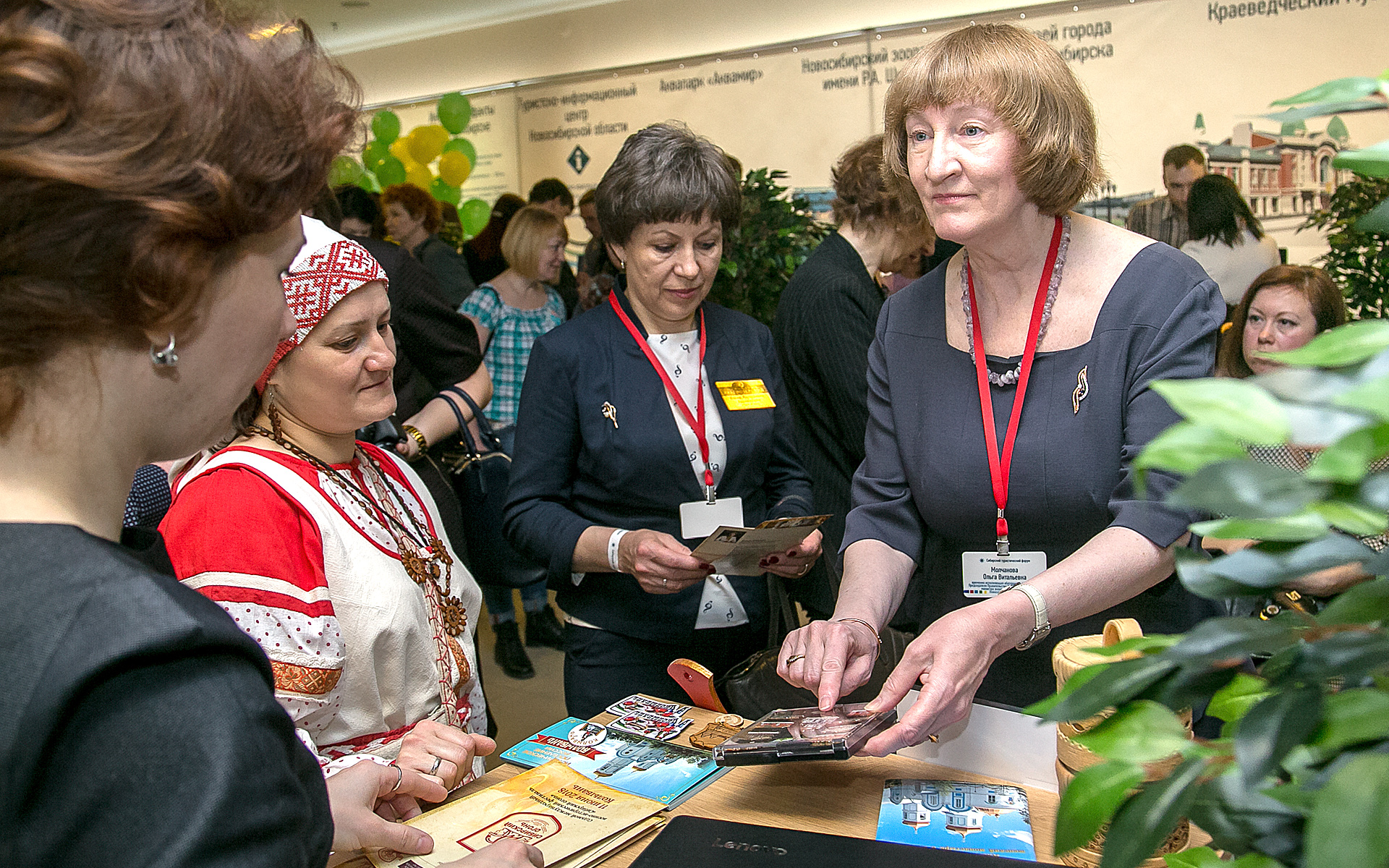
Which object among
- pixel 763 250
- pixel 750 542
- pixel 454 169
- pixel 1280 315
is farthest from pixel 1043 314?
pixel 454 169

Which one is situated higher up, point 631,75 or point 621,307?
point 631,75

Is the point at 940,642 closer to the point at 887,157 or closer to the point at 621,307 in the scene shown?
the point at 887,157

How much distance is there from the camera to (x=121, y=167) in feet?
2.25

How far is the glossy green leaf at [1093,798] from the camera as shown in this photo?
1.61 feet

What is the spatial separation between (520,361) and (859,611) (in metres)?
3.72

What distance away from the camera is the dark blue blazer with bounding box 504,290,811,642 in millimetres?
2209

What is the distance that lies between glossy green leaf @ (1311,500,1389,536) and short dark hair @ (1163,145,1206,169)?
5.30 m

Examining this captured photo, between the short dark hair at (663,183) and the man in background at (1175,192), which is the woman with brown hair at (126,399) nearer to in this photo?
the short dark hair at (663,183)

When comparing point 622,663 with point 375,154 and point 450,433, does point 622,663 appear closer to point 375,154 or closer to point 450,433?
point 450,433

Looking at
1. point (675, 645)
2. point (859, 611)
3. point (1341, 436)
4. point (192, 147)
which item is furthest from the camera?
point (675, 645)

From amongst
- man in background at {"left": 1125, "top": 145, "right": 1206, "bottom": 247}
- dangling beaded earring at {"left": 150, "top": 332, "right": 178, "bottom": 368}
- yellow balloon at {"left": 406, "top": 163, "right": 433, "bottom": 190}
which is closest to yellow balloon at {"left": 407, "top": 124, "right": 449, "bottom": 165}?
yellow balloon at {"left": 406, "top": 163, "right": 433, "bottom": 190}

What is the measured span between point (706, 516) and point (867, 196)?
121cm

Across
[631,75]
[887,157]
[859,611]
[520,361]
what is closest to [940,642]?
[859,611]

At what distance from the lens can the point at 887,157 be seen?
1869 mm
